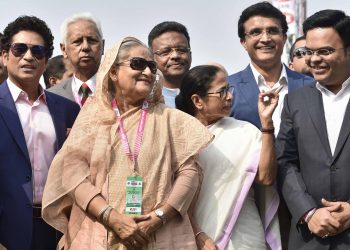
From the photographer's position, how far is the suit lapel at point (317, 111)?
4.57m

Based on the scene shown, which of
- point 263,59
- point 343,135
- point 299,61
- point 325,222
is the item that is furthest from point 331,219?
point 299,61

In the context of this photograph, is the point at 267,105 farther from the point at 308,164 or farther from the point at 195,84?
the point at 195,84

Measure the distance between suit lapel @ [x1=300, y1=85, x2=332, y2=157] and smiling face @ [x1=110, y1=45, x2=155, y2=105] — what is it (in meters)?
1.07

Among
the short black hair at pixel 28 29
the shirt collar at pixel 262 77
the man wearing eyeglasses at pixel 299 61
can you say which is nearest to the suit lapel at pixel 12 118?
the short black hair at pixel 28 29

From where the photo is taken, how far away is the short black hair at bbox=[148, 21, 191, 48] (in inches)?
246

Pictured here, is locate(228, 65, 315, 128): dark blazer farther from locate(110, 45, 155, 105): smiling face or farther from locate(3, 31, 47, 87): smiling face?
locate(3, 31, 47, 87): smiling face

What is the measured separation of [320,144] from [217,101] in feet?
2.49

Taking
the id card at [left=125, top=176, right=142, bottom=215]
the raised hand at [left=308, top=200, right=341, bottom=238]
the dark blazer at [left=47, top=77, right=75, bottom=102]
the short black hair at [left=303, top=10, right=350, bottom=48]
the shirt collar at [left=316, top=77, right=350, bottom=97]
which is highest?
the short black hair at [left=303, top=10, right=350, bottom=48]

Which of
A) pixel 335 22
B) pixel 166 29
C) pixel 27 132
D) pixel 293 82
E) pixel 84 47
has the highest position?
pixel 335 22

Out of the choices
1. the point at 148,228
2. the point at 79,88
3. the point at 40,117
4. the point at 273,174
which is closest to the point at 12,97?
the point at 40,117

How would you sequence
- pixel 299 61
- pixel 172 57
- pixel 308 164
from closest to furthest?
pixel 308 164, pixel 172 57, pixel 299 61

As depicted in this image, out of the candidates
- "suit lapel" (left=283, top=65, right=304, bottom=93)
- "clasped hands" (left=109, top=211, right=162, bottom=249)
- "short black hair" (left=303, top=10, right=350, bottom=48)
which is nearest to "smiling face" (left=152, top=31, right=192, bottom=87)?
"suit lapel" (left=283, top=65, right=304, bottom=93)

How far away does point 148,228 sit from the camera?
412 centimetres

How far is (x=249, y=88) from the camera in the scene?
17.8ft
